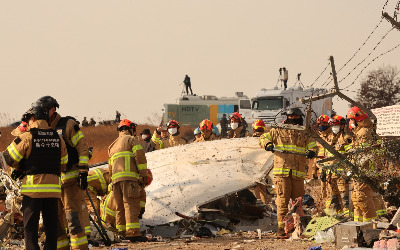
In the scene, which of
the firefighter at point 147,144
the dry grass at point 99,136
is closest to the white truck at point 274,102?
the dry grass at point 99,136

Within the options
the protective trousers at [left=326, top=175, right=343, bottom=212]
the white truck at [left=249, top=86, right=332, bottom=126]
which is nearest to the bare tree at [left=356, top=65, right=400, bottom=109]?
the white truck at [left=249, top=86, right=332, bottom=126]

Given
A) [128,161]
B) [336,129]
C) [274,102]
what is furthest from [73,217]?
[274,102]

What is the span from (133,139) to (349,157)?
347cm

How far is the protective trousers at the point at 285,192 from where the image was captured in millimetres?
11469

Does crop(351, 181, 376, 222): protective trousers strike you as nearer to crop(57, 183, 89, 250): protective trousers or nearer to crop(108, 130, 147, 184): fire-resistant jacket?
crop(108, 130, 147, 184): fire-resistant jacket

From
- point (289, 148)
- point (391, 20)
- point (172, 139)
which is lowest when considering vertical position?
point (289, 148)

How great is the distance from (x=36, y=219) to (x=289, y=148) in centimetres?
490

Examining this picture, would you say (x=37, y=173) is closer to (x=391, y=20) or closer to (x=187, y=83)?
(x=391, y=20)

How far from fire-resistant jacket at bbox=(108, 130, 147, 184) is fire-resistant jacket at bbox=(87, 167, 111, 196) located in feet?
2.23

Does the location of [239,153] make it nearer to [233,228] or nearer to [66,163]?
[233,228]

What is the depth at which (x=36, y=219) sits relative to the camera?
8.16m

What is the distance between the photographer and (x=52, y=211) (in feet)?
27.2

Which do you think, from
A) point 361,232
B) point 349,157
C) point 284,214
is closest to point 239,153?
point 284,214

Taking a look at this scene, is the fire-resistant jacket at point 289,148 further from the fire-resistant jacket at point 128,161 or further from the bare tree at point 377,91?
the bare tree at point 377,91
